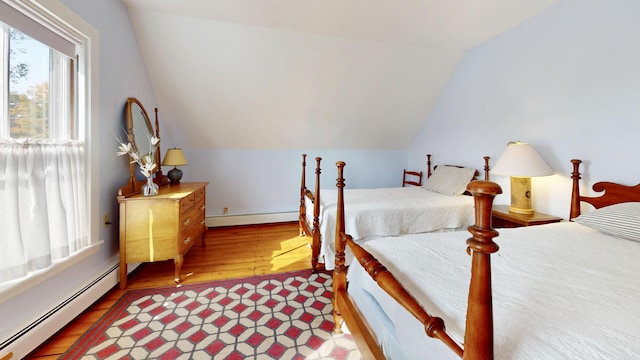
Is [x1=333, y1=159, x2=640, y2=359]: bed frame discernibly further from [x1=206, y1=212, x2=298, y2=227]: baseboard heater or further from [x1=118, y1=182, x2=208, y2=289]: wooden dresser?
[x1=206, y1=212, x2=298, y2=227]: baseboard heater

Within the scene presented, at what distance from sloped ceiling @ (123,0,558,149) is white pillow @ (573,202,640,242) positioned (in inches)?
70.3

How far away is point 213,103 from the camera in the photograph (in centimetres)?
324

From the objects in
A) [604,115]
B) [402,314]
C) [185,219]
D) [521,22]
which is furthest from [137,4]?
[604,115]

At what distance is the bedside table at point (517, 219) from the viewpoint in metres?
2.14

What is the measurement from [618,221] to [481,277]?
1.72 metres

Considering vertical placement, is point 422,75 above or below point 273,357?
above

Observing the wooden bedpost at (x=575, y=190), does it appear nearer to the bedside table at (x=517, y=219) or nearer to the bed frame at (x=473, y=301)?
the bedside table at (x=517, y=219)

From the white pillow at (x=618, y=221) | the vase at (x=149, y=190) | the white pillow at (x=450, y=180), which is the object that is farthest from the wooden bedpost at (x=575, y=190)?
the vase at (x=149, y=190)

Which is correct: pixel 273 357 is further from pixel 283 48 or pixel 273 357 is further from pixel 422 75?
pixel 422 75

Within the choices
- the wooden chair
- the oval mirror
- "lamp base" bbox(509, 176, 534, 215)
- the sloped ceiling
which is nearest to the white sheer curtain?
the oval mirror

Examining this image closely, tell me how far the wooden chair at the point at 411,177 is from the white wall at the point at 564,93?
3.28ft

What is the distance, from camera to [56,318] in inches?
62.3

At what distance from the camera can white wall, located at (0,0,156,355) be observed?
153cm

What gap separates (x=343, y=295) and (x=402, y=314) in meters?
0.63
